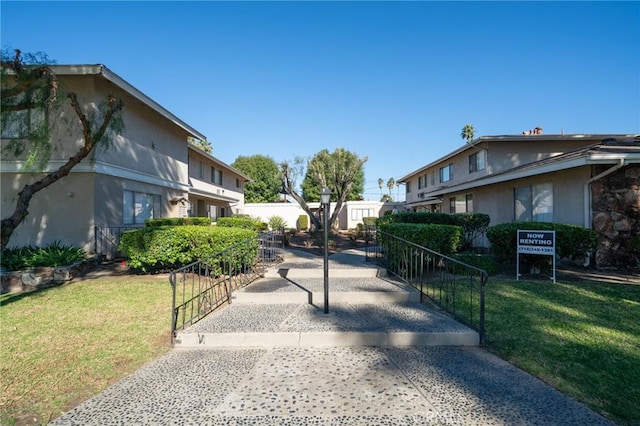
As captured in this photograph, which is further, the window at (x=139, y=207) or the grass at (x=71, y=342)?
the window at (x=139, y=207)

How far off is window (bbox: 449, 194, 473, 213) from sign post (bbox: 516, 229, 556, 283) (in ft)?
31.6

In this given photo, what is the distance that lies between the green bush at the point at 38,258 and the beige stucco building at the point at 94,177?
1188 mm

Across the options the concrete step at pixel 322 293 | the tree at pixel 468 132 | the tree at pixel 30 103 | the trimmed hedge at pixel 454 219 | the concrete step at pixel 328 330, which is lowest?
the concrete step at pixel 328 330

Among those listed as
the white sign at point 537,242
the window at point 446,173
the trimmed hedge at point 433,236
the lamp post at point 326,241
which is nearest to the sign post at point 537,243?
the white sign at point 537,242

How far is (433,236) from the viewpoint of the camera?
7672 mm

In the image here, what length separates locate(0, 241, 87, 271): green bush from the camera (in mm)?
8164

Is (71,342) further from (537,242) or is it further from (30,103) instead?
(537,242)

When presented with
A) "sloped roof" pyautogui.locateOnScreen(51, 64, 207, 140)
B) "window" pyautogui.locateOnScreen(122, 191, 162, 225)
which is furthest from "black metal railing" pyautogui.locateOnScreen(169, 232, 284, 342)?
"sloped roof" pyautogui.locateOnScreen(51, 64, 207, 140)

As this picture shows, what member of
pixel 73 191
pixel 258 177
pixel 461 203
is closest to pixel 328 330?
pixel 73 191

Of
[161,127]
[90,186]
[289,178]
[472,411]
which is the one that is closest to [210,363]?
[472,411]

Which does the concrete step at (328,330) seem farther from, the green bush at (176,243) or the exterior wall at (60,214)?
the exterior wall at (60,214)

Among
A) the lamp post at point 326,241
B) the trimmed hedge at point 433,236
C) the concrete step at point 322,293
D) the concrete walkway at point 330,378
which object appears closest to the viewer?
the concrete walkway at point 330,378

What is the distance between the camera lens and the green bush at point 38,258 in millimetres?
8164

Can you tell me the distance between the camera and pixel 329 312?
5.28 metres
